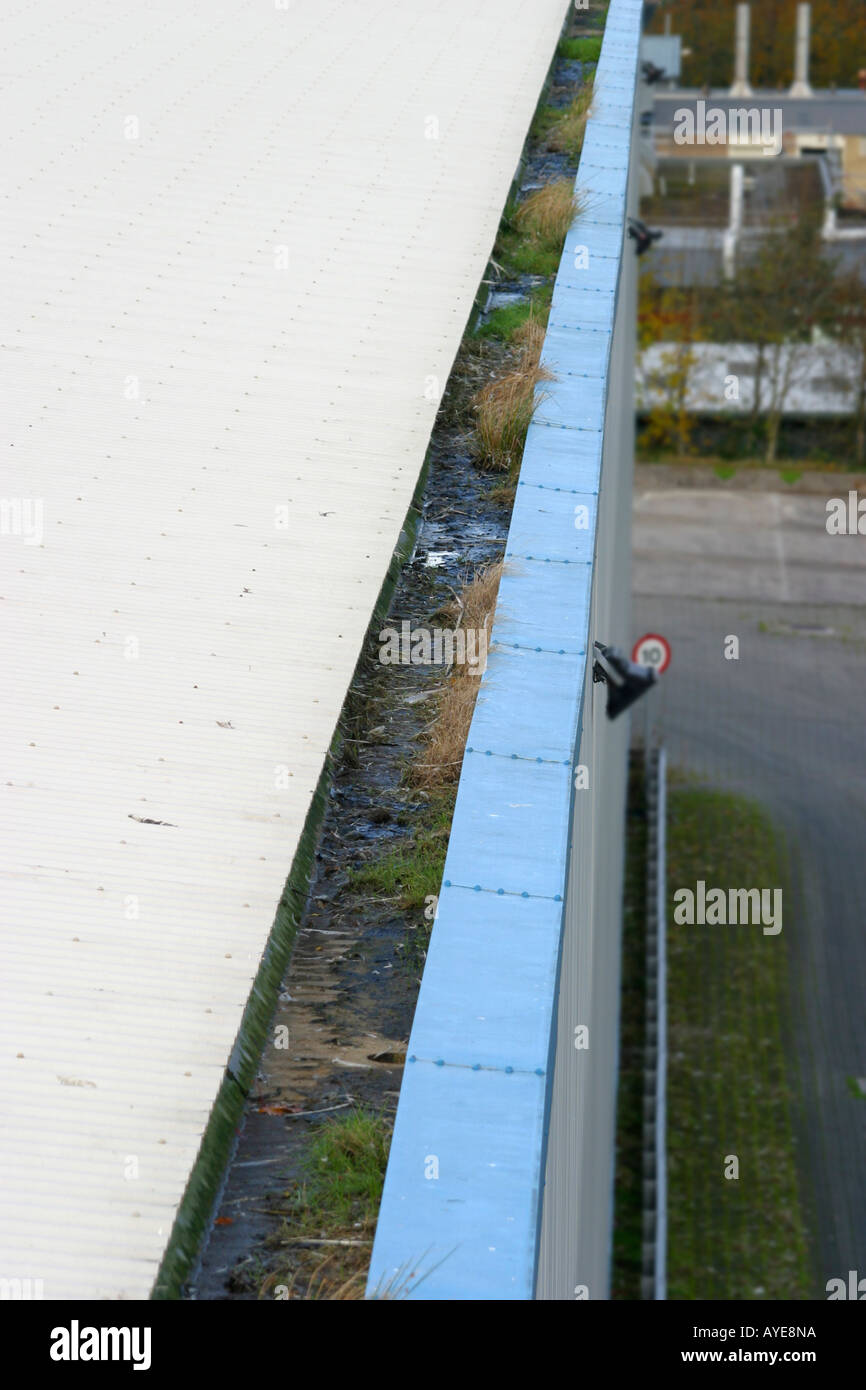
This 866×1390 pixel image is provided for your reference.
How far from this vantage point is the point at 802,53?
175ft

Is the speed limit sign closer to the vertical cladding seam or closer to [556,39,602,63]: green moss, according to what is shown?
[556,39,602,63]: green moss

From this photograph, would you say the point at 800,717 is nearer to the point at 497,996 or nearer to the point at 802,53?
the point at 497,996

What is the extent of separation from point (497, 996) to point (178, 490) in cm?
431

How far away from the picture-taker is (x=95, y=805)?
21.4 ft

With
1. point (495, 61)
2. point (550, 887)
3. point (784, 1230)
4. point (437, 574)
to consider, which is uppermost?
point (495, 61)

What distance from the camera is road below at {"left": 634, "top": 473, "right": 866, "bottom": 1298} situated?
18.4 m

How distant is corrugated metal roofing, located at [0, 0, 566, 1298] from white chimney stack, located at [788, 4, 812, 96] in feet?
136

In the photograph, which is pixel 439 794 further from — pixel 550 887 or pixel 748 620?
pixel 748 620

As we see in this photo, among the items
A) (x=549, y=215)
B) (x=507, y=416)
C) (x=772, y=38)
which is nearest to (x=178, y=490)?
(x=507, y=416)

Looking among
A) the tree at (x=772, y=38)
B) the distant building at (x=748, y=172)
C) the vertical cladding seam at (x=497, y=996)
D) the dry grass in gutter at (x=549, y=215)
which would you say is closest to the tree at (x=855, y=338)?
the distant building at (x=748, y=172)

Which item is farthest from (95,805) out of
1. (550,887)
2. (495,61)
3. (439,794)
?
(495,61)

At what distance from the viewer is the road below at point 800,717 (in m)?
18.4

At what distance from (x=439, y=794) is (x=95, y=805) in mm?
1396

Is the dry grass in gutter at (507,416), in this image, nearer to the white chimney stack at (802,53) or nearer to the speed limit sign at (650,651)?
the speed limit sign at (650,651)
